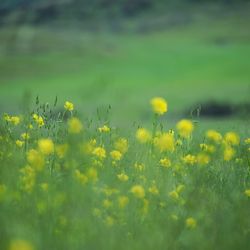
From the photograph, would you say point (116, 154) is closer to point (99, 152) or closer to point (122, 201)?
point (99, 152)

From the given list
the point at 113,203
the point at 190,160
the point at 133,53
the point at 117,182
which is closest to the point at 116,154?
the point at 117,182

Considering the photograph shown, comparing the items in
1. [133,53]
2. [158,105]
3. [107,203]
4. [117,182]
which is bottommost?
[133,53]

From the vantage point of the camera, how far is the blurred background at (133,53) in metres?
30.4

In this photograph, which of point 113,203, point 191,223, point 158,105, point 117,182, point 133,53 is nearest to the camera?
point 191,223

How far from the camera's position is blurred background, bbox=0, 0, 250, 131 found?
30.4 metres

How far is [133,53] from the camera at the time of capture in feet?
157

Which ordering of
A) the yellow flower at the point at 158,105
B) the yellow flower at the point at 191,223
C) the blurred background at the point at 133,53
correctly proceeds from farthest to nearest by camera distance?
the blurred background at the point at 133,53 → the yellow flower at the point at 158,105 → the yellow flower at the point at 191,223

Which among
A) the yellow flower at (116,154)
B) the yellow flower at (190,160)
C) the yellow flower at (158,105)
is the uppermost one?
the yellow flower at (158,105)

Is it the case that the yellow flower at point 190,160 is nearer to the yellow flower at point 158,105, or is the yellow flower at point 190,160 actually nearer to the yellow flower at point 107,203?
the yellow flower at point 158,105

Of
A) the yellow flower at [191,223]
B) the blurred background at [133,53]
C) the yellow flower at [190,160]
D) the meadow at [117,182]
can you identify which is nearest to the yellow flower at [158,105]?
the meadow at [117,182]

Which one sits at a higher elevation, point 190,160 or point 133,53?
point 190,160

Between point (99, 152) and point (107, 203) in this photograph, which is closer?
point (107, 203)

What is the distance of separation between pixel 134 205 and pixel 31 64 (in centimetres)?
4093

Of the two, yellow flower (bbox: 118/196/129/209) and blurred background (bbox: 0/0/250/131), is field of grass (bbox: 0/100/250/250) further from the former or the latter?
blurred background (bbox: 0/0/250/131)
